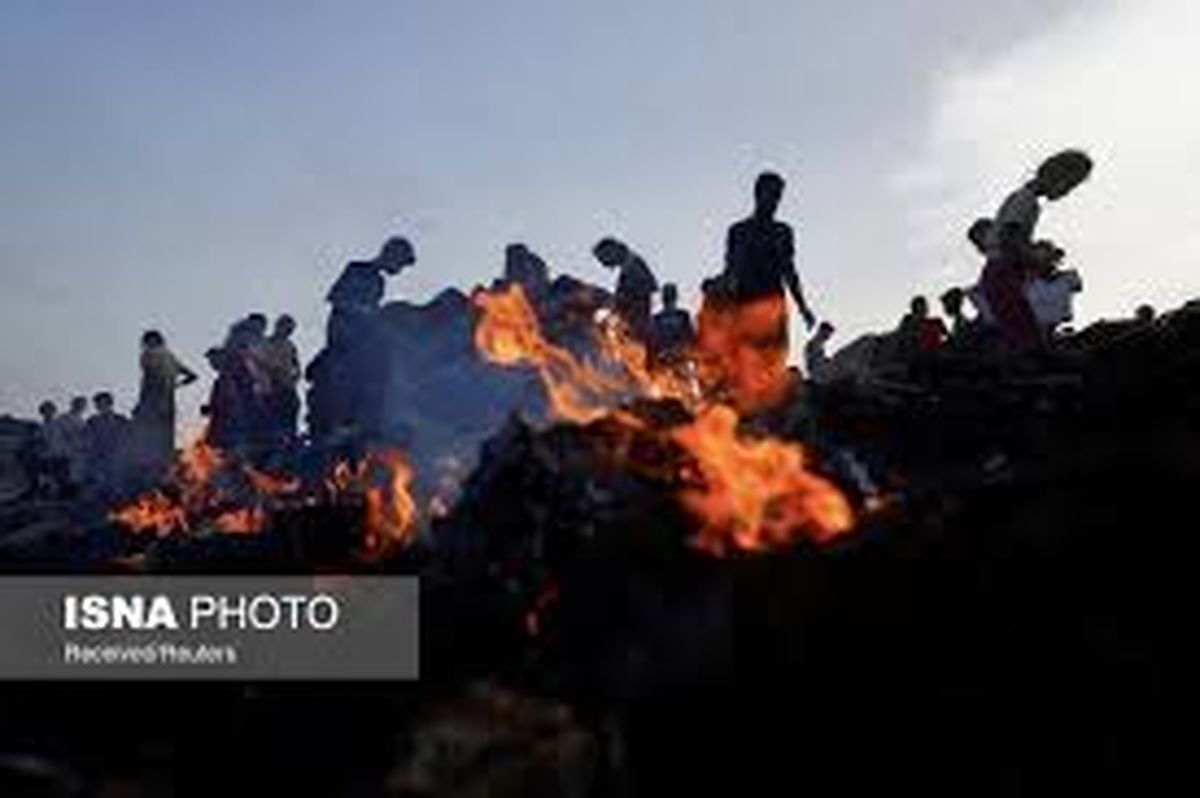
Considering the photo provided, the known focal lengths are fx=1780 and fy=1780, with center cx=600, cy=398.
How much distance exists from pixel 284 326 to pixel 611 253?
4.92 m

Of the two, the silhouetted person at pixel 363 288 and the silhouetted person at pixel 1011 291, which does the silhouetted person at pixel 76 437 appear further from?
the silhouetted person at pixel 1011 291

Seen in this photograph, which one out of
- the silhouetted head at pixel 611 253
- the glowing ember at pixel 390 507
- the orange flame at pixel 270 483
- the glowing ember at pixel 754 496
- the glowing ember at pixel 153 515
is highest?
the silhouetted head at pixel 611 253

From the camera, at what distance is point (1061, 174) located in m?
18.1

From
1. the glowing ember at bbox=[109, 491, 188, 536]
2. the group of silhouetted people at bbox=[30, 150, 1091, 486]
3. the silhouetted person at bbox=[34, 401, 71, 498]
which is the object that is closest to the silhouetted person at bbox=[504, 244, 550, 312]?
the group of silhouetted people at bbox=[30, 150, 1091, 486]

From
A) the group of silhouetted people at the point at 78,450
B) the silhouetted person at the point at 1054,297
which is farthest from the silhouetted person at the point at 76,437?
the silhouetted person at the point at 1054,297

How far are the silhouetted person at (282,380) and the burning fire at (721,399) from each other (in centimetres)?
341

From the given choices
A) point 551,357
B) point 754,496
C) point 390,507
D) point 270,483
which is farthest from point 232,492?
point 754,496

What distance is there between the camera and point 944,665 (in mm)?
10406

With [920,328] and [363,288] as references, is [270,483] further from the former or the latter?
Result: [920,328]

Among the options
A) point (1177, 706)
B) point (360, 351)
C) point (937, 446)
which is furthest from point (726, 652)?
point (360, 351)

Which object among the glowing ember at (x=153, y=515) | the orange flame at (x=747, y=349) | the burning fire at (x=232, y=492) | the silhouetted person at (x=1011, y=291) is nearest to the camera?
the orange flame at (x=747, y=349)

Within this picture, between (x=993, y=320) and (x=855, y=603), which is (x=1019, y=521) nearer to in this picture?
(x=855, y=603)

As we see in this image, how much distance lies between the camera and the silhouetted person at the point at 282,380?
906 inches

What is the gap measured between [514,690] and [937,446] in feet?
20.7
